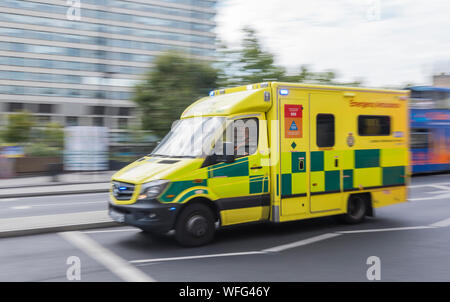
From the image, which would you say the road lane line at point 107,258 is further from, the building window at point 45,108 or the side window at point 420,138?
the building window at point 45,108

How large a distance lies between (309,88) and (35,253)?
5.29 m

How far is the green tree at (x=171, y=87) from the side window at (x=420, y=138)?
505 inches

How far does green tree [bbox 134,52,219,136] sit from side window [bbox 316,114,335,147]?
18.9 meters

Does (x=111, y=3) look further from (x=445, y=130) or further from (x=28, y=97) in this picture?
(x=445, y=130)

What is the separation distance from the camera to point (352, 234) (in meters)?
8.05

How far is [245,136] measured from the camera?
7461mm

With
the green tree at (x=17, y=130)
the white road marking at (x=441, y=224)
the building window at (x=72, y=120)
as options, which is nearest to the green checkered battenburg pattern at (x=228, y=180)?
the white road marking at (x=441, y=224)

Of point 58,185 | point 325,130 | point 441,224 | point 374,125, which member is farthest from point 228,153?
point 58,185

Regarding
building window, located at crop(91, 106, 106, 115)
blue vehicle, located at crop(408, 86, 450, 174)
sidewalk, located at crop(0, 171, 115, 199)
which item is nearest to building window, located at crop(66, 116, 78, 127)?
building window, located at crop(91, 106, 106, 115)

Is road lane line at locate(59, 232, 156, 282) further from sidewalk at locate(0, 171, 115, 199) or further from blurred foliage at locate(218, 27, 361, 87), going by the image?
blurred foliage at locate(218, 27, 361, 87)

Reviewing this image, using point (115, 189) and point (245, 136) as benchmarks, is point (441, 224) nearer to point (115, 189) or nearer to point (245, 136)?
point (245, 136)

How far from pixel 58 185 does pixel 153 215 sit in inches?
479

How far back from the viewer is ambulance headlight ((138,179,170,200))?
6652mm
